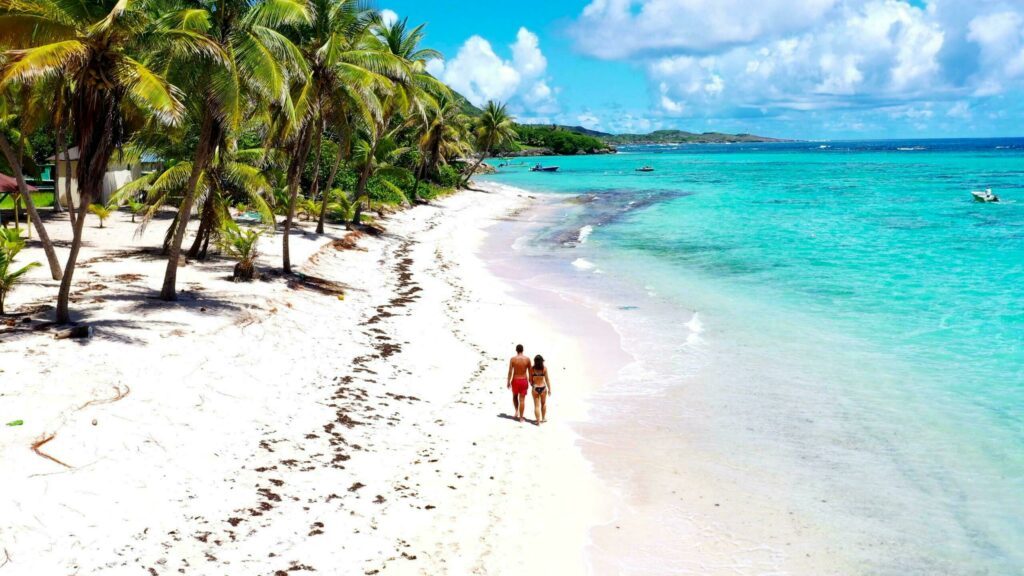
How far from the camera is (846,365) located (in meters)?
15.2

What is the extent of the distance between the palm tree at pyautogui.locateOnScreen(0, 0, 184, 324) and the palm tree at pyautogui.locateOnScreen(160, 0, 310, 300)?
1.07 metres

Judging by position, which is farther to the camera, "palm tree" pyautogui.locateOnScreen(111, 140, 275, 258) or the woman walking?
"palm tree" pyautogui.locateOnScreen(111, 140, 275, 258)

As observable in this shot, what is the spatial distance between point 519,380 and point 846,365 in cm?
801

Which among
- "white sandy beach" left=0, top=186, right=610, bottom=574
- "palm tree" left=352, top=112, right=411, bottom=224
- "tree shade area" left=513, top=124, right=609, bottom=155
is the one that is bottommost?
"white sandy beach" left=0, top=186, right=610, bottom=574

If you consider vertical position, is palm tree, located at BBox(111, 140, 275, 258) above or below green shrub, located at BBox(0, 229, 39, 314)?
above

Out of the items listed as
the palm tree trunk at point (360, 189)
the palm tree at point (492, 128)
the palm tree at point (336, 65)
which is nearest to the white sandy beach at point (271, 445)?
the palm tree at point (336, 65)

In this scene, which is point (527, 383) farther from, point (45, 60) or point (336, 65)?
point (336, 65)

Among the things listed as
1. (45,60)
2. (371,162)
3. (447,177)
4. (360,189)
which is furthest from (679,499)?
(447,177)

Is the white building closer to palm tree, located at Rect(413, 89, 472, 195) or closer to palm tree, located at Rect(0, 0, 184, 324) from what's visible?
palm tree, located at Rect(413, 89, 472, 195)

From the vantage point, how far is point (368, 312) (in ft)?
57.9

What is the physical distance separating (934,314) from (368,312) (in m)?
15.7

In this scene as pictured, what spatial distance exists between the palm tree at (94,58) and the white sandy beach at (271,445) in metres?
3.19

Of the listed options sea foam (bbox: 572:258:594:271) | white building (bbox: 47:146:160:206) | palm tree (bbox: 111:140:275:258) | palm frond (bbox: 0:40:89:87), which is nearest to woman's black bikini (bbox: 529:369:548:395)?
palm frond (bbox: 0:40:89:87)

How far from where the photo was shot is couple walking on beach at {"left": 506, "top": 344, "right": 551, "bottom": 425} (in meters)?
11.5
